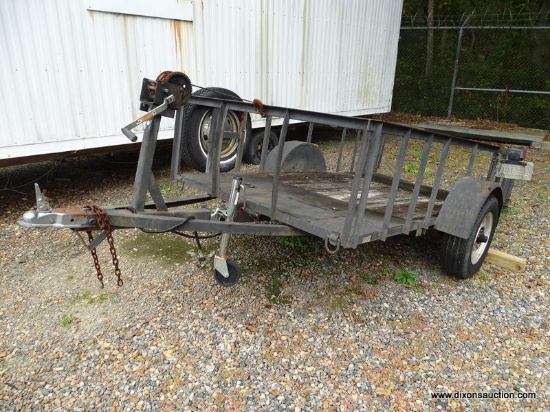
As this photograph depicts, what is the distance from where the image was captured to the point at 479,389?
256cm

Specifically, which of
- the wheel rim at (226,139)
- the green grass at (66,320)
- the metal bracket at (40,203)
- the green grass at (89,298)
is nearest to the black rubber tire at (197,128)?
the wheel rim at (226,139)

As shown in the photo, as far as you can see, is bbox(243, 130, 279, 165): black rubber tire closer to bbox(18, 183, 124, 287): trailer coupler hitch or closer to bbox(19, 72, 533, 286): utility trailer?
bbox(19, 72, 533, 286): utility trailer

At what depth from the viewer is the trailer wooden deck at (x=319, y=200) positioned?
3.01 metres

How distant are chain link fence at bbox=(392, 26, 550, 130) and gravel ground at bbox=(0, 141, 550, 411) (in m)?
9.80

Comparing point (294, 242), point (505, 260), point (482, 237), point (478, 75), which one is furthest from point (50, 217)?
point (478, 75)

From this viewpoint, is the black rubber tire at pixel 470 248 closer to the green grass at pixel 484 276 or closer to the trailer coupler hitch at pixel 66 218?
the green grass at pixel 484 276

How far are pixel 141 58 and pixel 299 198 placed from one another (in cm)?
306

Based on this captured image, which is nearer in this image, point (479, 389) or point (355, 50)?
point (479, 389)

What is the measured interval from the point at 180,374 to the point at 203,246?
66.9 inches

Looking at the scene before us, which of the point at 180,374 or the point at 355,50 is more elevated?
the point at 355,50

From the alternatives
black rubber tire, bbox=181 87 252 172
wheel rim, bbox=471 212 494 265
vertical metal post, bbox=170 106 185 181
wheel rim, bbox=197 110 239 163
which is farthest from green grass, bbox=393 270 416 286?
wheel rim, bbox=197 110 239 163

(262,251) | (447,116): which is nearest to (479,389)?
(262,251)

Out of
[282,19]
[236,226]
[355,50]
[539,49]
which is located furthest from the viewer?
[539,49]

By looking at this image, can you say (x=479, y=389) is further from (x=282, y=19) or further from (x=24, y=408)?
(x=282, y=19)
